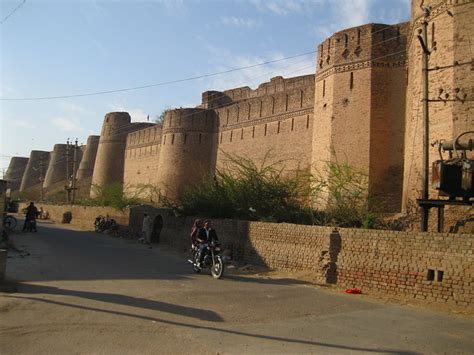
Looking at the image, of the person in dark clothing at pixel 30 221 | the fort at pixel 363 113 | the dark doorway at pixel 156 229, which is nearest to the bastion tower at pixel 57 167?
the fort at pixel 363 113

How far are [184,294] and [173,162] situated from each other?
999 inches

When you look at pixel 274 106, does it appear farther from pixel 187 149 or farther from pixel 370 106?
pixel 370 106

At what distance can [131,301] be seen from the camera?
685cm

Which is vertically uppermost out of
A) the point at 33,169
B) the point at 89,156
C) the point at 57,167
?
the point at 89,156

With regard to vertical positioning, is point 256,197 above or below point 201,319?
above

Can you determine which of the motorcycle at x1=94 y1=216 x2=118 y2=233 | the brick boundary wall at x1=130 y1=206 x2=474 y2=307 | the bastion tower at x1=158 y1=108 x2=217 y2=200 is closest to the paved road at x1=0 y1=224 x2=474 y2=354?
the brick boundary wall at x1=130 y1=206 x2=474 y2=307

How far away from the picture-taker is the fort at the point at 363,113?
470 inches

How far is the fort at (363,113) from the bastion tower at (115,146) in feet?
45.3

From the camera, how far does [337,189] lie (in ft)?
42.9

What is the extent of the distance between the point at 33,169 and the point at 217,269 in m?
66.4

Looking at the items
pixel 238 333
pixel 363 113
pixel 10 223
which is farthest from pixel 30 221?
pixel 238 333

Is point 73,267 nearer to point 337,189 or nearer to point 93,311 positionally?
point 93,311

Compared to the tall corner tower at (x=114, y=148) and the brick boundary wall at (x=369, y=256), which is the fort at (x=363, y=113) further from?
the tall corner tower at (x=114, y=148)

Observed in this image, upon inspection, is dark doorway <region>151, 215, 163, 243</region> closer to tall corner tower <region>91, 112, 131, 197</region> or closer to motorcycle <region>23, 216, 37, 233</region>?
motorcycle <region>23, 216, 37, 233</region>
